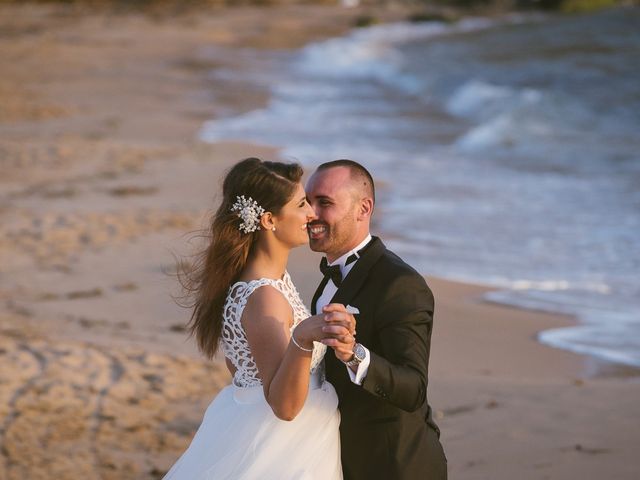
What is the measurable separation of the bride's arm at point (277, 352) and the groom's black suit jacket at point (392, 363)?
274 mm

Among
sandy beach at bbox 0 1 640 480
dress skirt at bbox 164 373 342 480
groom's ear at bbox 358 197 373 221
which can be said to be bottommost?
sandy beach at bbox 0 1 640 480

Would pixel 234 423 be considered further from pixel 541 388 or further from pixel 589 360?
pixel 589 360

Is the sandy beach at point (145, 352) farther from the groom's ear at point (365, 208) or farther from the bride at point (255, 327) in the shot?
the groom's ear at point (365, 208)

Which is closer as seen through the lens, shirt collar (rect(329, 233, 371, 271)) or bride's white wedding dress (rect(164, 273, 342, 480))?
bride's white wedding dress (rect(164, 273, 342, 480))

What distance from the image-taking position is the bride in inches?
140

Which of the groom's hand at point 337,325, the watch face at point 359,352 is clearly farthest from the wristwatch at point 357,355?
the groom's hand at point 337,325

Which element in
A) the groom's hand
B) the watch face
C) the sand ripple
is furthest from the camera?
the sand ripple

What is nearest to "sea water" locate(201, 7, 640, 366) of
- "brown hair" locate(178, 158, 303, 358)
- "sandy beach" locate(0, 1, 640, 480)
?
"sandy beach" locate(0, 1, 640, 480)

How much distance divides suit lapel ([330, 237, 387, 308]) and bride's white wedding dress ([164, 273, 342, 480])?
15 centimetres

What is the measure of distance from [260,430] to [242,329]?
13.8 inches

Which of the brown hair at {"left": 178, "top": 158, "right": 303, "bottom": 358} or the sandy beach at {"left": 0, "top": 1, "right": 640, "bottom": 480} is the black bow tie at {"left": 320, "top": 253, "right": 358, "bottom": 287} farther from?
the sandy beach at {"left": 0, "top": 1, "right": 640, "bottom": 480}

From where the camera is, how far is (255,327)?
3.44 m

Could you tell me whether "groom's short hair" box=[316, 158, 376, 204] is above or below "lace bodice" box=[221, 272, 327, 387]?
above

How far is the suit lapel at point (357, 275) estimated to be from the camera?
3619 millimetres
